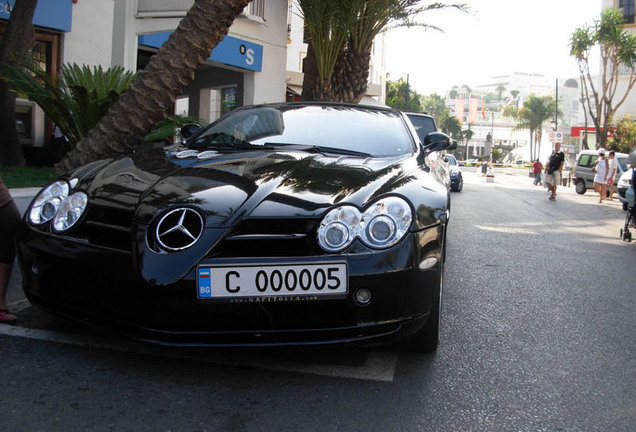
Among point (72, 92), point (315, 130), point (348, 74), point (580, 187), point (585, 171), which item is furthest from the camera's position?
point (580, 187)

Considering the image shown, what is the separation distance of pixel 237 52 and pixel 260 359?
39.6ft

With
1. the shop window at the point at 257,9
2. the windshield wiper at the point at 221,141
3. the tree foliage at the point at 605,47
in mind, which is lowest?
the windshield wiper at the point at 221,141

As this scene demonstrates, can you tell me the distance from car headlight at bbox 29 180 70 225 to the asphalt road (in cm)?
63

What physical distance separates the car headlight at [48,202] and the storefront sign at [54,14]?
8683mm

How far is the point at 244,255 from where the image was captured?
2588mm

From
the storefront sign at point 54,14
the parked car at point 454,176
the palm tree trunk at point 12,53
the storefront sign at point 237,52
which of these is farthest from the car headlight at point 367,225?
the parked car at point 454,176

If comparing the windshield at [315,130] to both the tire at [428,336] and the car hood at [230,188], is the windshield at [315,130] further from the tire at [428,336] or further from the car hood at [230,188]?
the tire at [428,336]

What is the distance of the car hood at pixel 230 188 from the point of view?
8.66ft

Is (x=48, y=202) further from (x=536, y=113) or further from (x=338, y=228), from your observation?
(x=536, y=113)

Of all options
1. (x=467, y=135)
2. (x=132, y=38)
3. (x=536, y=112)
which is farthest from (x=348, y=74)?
(x=467, y=135)

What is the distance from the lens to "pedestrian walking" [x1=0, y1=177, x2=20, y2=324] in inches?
134

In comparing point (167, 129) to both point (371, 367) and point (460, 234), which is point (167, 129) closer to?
point (460, 234)

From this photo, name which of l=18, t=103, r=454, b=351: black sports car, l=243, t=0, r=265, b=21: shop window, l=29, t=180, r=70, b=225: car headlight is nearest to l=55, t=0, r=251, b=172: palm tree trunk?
l=29, t=180, r=70, b=225: car headlight

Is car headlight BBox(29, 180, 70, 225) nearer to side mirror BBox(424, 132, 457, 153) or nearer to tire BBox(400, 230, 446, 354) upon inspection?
tire BBox(400, 230, 446, 354)
